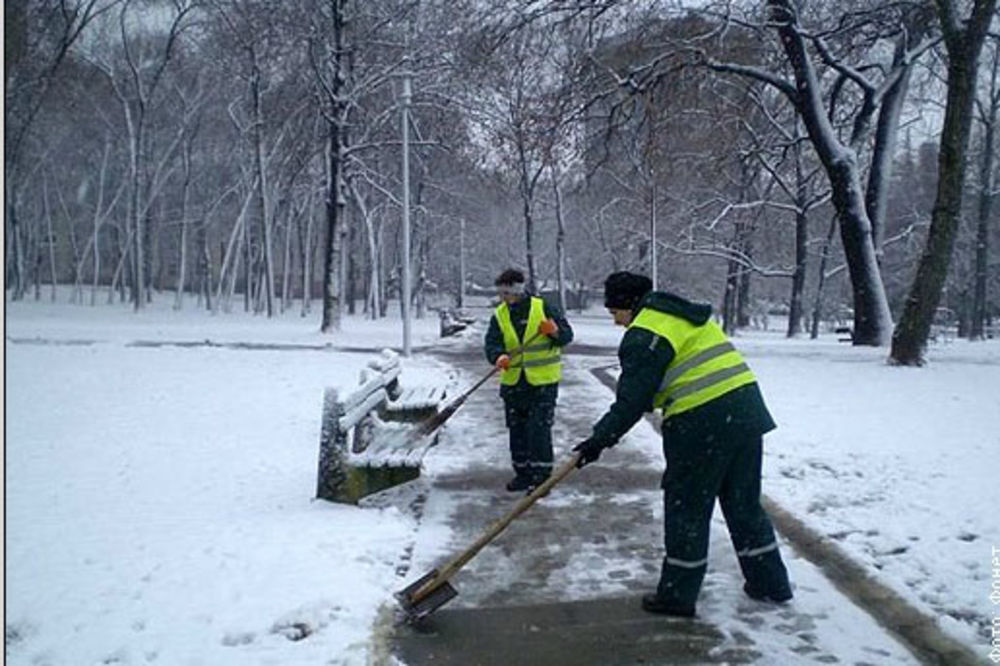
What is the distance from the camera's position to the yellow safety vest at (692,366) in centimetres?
420

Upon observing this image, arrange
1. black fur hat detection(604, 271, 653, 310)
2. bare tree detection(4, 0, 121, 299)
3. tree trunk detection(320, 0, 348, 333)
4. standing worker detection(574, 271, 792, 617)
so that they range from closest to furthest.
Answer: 1. standing worker detection(574, 271, 792, 617)
2. black fur hat detection(604, 271, 653, 310)
3. tree trunk detection(320, 0, 348, 333)
4. bare tree detection(4, 0, 121, 299)

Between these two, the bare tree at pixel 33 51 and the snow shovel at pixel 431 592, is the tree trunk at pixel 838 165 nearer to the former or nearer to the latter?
the snow shovel at pixel 431 592

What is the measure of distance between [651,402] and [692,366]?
283 mm

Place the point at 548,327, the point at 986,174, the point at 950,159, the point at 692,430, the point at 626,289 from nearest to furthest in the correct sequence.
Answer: the point at 692,430, the point at 626,289, the point at 548,327, the point at 950,159, the point at 986,174

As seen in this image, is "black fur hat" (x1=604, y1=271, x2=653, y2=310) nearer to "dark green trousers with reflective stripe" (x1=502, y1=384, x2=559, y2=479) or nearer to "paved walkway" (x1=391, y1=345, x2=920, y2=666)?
"paved walkway" (x1=391, y1=345, x2=920, y2=666)

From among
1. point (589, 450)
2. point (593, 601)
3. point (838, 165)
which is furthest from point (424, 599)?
point (838, 165)

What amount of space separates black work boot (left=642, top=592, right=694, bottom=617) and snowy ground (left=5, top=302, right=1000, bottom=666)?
121 centimetres

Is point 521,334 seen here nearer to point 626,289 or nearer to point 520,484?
point 520,484

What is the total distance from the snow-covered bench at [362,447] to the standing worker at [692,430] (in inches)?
92.9

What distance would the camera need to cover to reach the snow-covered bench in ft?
19.9

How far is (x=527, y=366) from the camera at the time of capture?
21.8ft

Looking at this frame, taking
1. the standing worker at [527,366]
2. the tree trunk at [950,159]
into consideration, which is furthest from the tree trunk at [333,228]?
the standing worker at [527,366]

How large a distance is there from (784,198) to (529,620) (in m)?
31.9

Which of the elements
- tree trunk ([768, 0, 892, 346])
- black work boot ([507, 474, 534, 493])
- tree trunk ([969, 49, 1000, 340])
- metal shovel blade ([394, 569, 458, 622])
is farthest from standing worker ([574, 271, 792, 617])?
tree trunk ([969, 49, 1000, 340])
